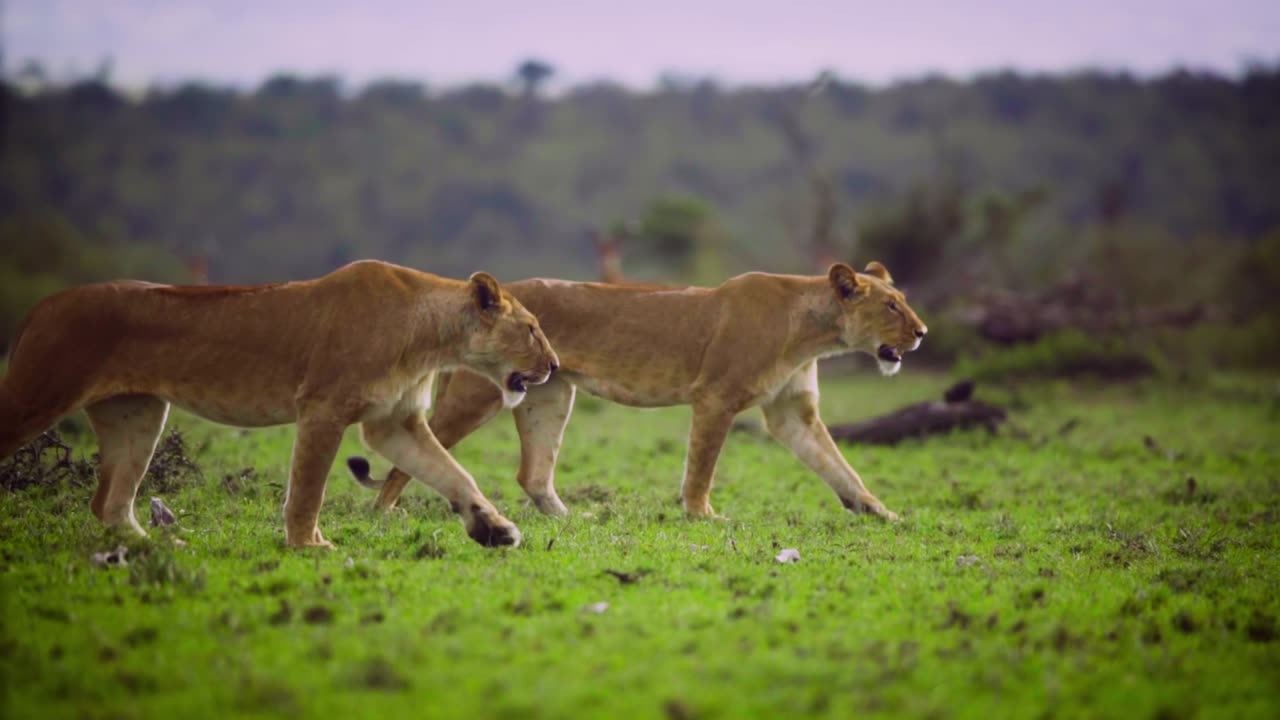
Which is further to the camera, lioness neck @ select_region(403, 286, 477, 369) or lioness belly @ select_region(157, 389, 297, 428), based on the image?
lioness neck @ select_region(403, 286, 477, 369)

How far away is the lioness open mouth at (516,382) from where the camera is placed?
7.73 metres

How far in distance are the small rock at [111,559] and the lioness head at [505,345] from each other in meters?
2.33

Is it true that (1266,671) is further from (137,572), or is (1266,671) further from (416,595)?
(137,572)

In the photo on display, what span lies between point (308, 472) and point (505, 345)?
1.50 metres

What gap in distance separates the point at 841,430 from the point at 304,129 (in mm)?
87705

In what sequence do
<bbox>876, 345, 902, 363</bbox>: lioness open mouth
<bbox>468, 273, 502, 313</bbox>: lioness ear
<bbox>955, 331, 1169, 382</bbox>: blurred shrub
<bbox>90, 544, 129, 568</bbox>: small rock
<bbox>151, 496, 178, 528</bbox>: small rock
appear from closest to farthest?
1. <bbox>90, 544, 129, 568</bbox>: small rock
2. <bbox>468, 273, 502, 313</bbox>: lioness ear
3. <bbox>151, 496, 178, 528</bbox>: small rock
4. <bbox>876, 345, 902, 363</bbox>: lioness open mouth
5. <bbox>955, 331, 1169, 382</bbox>: blurred shrub

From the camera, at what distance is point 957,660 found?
524 centimetres

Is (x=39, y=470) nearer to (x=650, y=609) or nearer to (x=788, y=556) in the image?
(x=650, y=609)

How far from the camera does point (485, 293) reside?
7461 millimetres

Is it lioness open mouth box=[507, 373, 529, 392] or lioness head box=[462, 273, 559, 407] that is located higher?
lioness head box=[462, 273, 559, 407]

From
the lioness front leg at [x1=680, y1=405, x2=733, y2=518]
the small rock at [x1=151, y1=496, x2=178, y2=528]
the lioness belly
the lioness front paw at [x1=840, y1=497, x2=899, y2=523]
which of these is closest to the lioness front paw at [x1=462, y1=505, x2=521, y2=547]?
the lioness belly

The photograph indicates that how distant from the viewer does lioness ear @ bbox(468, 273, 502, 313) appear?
7402 millimetres

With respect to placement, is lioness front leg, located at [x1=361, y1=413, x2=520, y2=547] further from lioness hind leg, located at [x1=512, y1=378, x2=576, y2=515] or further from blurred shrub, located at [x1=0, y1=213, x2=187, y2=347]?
blurred shrub, located at [x1=0, y1=213, x2=187, y2=347]

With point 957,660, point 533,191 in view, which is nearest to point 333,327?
point 957,660
